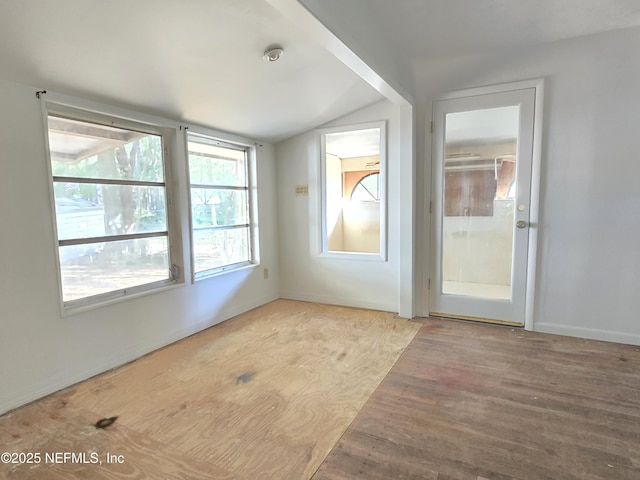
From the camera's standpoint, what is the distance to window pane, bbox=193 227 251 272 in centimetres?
342

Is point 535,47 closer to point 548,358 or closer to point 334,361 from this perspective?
point 548,358

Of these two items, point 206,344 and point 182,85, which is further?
point 206,344

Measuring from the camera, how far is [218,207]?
365 centimetres

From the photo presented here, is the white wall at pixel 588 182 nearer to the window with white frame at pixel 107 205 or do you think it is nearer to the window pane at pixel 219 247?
the window pane at pixel 219 247

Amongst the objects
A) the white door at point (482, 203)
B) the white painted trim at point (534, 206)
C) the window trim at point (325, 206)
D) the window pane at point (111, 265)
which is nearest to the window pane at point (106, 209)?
the window pane at point (111, 265)

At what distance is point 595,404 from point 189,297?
10.3 ft

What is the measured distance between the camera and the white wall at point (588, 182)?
2729mm

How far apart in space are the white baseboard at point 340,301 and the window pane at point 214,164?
5.06 feet

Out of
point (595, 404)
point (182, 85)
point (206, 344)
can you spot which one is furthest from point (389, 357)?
point (182, 85)

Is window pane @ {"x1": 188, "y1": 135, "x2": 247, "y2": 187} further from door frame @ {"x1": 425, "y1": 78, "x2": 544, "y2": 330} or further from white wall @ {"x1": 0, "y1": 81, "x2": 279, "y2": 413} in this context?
door frame @ {"x1": 425, "y1": 78, "x2": 544, "y2": 330}

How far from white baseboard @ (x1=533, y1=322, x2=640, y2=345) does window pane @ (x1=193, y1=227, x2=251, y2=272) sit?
10.2 feet

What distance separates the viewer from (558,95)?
2.90m

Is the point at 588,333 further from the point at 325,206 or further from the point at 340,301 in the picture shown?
the point at 325,206

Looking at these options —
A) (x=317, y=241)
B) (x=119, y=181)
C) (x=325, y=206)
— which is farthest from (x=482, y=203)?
(x=119, y=181)
